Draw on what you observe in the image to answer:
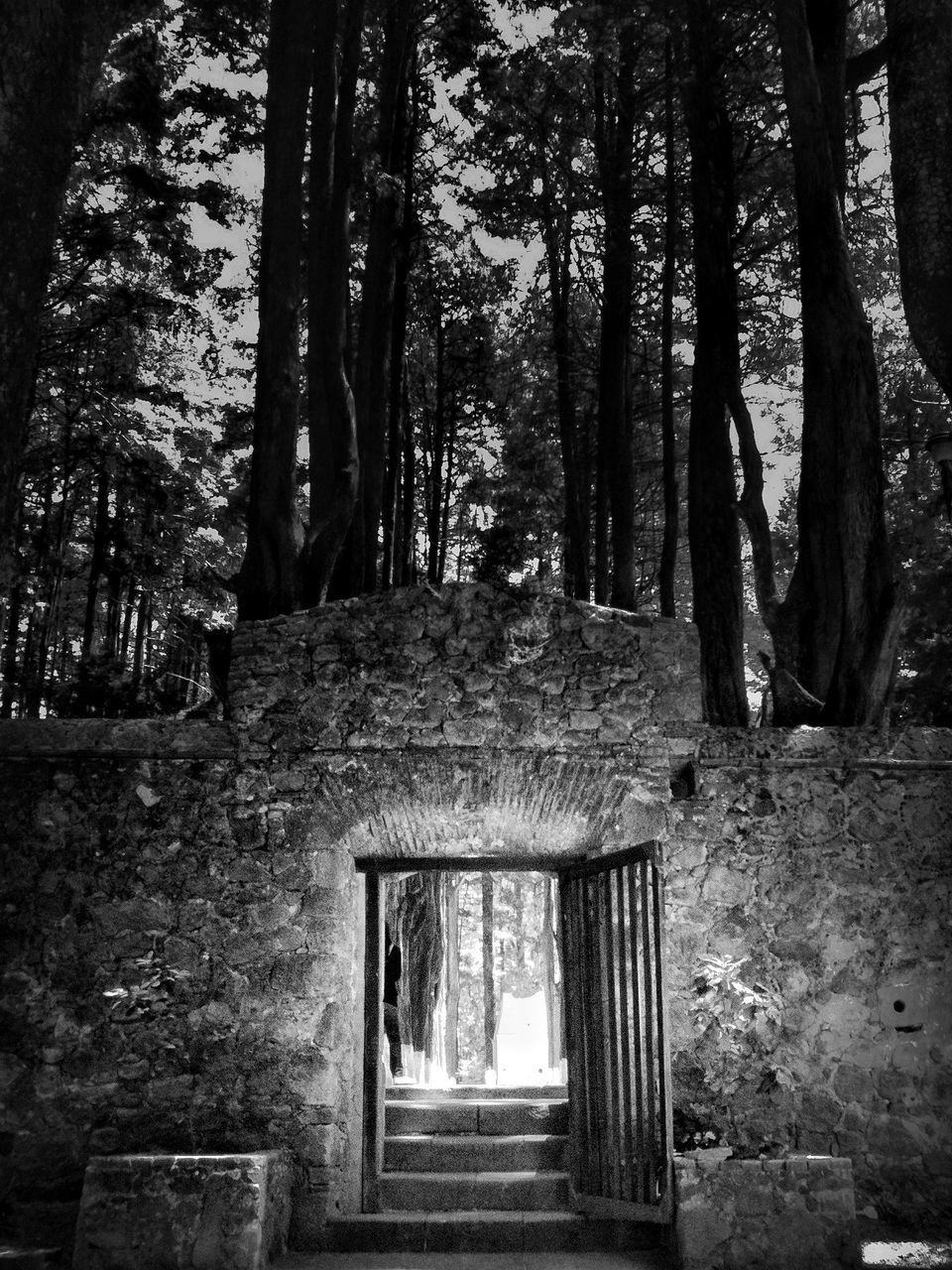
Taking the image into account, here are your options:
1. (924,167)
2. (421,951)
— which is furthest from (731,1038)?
(421,951)

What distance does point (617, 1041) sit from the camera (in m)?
5.94

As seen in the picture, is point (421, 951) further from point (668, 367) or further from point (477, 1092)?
point (668, 367)

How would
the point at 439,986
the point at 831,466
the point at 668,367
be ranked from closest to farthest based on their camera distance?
the point at 831,466 → the point at 668,367 → the point at 439,986

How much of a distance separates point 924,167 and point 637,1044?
5042 mm

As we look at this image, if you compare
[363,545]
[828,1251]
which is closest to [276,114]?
[363,545]

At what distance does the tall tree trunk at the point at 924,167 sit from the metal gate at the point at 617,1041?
10.2ft

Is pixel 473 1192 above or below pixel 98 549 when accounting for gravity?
below

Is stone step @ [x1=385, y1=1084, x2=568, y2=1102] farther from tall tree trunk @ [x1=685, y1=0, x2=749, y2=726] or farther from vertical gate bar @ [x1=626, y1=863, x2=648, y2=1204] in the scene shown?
vertical gate bar @ [x1=626, y1=863, x2=648, y2=1204]

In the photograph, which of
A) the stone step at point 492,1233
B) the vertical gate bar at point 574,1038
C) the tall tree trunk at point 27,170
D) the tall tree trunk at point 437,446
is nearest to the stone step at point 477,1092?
the stone step at point 492,1233

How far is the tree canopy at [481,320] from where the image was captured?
7.16 m

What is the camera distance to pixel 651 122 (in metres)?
13.0

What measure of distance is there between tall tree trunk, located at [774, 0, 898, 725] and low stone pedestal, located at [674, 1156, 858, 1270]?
110 inches

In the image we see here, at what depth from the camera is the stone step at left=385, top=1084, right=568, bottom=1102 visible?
10.3 meters

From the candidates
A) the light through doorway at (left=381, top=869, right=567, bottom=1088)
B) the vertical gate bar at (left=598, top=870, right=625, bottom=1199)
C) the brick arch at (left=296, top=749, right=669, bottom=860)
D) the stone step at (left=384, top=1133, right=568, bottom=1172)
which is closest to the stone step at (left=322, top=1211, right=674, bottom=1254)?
the vertical gate bar at (left=598, top=870, right=625, bottom=1199)
